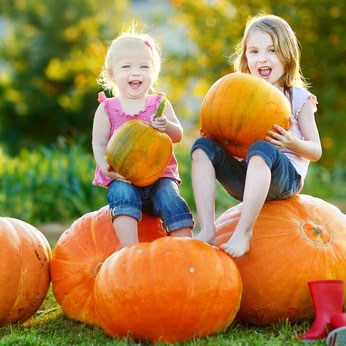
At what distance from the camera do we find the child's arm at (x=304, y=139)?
325 centimetres

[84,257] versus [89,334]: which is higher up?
[84,257]

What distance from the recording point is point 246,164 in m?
3.45

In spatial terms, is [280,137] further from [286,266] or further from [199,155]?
[286,266]

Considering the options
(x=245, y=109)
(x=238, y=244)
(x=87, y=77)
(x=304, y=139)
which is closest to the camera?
(x=238, y=244)

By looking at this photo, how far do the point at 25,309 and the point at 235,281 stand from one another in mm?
1137

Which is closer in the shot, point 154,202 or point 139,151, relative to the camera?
point 139,151

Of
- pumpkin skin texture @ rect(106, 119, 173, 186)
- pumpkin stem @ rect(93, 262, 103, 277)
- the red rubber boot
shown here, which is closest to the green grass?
the red rubber boot

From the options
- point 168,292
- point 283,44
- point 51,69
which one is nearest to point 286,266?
point 168,292

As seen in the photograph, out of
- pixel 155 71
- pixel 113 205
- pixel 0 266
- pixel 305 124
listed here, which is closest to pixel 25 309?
pixel 0 266

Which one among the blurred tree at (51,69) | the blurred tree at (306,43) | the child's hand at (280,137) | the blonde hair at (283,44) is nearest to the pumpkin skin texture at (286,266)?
the child's hand at (280,137)

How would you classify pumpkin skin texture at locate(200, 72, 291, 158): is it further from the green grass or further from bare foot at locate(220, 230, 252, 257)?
the green grass

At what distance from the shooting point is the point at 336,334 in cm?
266

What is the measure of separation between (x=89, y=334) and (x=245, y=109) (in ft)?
4.38

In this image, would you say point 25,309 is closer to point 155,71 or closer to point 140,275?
point 140,275
